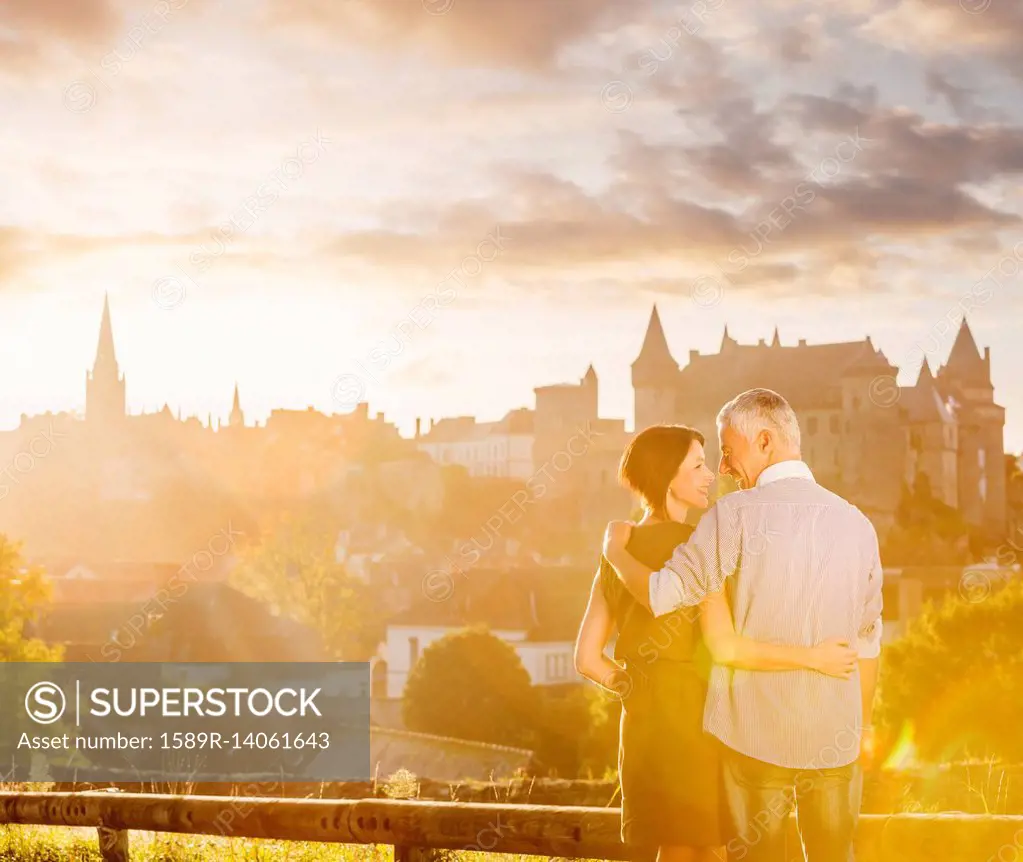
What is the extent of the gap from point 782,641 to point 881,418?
10142cm

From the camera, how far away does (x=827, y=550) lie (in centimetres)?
404

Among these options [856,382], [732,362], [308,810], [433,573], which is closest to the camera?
[308,810]

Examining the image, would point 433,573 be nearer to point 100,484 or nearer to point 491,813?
point 100,484

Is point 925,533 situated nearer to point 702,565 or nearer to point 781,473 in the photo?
point 781,473

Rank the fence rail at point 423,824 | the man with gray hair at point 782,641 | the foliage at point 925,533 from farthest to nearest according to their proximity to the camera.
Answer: the foliage at point 925,533 → the fence rail at point 423,824 → the man with gray hair at point 782,641

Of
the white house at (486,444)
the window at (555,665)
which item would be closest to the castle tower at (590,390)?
the white house at (486,444)

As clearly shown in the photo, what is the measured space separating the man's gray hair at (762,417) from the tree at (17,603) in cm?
3410

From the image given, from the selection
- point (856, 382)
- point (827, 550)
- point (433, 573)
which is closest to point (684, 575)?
point (827, 550)

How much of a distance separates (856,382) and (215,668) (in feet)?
220

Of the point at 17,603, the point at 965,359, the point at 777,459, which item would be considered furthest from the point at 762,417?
the point at 965,359

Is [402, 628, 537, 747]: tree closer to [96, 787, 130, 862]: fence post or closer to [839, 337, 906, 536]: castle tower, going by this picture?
[839, 337, 906, 536]: castle tower

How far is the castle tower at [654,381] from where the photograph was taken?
118188mm

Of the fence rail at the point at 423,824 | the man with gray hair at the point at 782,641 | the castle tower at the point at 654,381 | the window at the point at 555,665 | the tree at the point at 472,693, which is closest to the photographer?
the man with gray hair at the point at 782,641

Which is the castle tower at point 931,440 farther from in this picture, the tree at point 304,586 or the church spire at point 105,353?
the church spire at point 105,353
